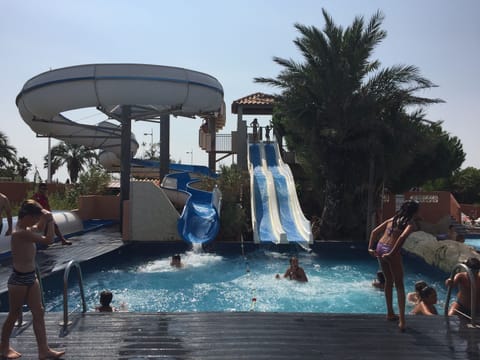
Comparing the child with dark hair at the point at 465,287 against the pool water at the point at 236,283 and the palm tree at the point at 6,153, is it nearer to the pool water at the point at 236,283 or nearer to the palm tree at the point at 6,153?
the pool water at the point at 236,283

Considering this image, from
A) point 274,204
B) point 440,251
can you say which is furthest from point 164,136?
point 440,251

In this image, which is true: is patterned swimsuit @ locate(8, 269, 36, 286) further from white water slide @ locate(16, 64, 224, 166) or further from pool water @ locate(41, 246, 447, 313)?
white water slide @ locate(16, 64, 224, 166)

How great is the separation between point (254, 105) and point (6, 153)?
18890 millimetres

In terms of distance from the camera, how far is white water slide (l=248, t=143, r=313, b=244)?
502 inches

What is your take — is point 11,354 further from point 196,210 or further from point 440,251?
point 196,210

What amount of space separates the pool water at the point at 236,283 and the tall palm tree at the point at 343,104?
293 cm

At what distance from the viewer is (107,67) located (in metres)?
11.6

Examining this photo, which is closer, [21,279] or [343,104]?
[21,279]

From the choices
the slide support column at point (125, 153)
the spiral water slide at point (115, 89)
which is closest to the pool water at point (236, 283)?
the slide support column at point (125, 153)

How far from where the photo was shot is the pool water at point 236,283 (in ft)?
26.8

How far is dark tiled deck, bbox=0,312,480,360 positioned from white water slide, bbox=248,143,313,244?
23.5 feet

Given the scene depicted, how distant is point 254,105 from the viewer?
23.2 m

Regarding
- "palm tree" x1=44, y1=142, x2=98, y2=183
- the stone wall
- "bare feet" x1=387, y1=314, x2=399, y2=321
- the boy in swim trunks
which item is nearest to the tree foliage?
the stone wall

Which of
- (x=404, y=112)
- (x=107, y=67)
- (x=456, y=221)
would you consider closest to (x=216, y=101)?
(x=107, y=67)
